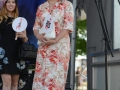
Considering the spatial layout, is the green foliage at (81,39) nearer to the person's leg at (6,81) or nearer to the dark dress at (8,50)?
the dark dress at (8,50)

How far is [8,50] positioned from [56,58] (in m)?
0.94

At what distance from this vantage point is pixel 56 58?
3.29 m

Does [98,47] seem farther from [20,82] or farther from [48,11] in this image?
[48,11]

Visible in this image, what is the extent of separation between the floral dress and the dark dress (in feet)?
2.35

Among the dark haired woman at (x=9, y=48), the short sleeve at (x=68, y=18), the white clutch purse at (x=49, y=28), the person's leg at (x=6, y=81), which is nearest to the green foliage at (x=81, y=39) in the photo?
the dark haired woman at (x=9, y=48)

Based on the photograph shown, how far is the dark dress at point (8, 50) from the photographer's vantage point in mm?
3953

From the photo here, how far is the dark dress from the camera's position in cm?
395

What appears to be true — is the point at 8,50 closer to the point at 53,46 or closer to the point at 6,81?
the point at 6,81

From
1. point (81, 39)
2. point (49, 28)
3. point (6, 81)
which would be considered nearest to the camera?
point (49, 28)

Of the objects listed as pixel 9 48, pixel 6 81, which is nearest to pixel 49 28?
pixel 9 48

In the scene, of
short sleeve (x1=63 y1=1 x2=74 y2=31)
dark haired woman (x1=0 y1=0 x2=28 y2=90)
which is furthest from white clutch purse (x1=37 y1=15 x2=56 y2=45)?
dark haired woman (x1=0 y1=0 x2=28 y2=90)

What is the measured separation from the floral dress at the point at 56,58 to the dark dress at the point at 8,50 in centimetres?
72

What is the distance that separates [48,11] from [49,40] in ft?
1.22

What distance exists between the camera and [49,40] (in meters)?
3.26
